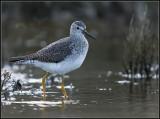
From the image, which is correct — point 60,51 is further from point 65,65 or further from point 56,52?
point 65,65

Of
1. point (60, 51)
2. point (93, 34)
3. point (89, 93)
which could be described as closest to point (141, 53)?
point (89, 93)

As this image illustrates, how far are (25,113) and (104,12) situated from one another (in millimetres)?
15636

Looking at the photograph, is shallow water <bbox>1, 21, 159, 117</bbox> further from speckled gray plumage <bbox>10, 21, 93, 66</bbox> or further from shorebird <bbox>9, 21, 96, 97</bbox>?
speckled gray plumage <bbox>10, 21, 93, 66</bbox>

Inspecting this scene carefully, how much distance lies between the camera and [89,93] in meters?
9.34

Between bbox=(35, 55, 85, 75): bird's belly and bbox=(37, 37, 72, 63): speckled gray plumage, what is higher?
bbox=(37, 37, 72, 63): speckled gray plumage

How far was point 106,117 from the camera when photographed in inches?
265

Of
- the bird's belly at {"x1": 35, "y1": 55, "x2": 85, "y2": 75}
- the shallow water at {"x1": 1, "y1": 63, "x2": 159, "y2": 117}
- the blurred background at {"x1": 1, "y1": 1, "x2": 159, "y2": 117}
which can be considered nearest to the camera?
the shallow water at {"x1": 1, "y1": 63, "x2": 159, "y2": 117}

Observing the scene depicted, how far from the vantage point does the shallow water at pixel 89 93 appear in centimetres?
721

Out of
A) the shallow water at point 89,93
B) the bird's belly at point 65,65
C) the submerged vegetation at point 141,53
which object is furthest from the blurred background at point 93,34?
the bird's belly at point 65,65

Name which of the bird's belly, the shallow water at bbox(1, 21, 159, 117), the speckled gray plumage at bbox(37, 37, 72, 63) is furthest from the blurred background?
the speckled gray plumage at bbox(37, 37, 72, 63)

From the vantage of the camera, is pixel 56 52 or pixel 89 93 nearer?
pixel 89 93

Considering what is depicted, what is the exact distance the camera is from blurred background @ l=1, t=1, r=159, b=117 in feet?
32.6

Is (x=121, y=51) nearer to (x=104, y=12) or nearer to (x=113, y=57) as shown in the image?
(x=113, y=57)

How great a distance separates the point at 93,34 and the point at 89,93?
12.2 m
